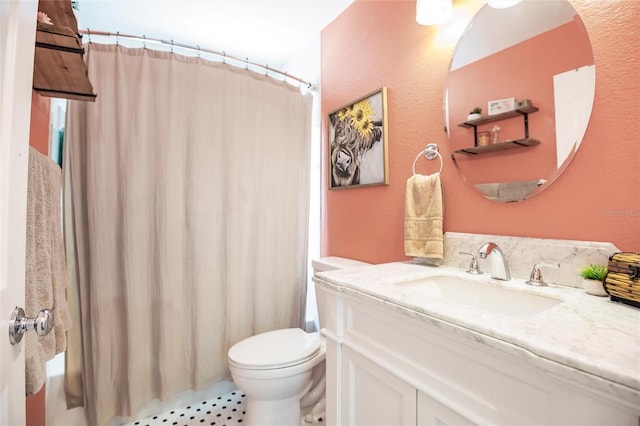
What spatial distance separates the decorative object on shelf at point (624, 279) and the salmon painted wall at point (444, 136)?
15 centimetres

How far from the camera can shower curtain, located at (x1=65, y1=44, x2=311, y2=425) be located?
4.87 feet

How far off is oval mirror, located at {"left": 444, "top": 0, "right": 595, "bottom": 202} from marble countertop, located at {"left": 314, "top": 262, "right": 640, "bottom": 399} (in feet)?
1.40

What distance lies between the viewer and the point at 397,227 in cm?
151

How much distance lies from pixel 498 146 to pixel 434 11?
0.63 meters

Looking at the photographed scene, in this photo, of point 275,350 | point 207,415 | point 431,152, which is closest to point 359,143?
point 431,152

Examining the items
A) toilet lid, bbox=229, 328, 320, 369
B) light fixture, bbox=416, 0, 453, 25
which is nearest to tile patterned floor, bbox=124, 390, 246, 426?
toilet lid, bbox=229, 328, 320, 369

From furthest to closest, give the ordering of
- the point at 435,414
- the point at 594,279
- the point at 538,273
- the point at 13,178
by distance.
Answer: the point at 538,273
the point at 594,279
the point at 435,414
the point at 13,178

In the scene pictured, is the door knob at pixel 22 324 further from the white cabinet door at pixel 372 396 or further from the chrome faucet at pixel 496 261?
the chrome faucet at pixel 496 261

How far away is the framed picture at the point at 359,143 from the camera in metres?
1.58

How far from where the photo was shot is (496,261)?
3.29ft

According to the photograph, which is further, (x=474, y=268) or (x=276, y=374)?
(x=276, y=374)

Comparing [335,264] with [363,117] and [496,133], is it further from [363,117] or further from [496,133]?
[496,133]

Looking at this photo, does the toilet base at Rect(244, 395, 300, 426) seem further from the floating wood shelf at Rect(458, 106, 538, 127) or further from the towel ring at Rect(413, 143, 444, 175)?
the floating wood shelf at Rect(458, 106, 538, 127)

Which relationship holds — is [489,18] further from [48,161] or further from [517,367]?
[48,161]
